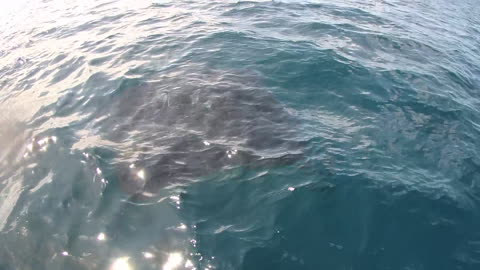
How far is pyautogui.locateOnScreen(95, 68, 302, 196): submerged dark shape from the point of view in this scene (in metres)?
6.61

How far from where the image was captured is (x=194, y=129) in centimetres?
751

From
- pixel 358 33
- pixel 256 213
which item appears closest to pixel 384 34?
pixel 358 33

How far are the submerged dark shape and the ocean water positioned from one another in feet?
0.13

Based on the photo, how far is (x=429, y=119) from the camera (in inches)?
324

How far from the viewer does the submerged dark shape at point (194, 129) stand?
6.61 meters

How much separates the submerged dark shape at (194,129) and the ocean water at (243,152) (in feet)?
0.13

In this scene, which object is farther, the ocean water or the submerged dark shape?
the submerged dark shape

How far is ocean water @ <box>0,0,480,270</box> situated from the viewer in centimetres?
533

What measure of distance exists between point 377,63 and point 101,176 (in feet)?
Answer: 27.4

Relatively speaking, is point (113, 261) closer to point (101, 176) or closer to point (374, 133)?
point (101, 176)

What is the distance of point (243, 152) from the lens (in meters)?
6.86

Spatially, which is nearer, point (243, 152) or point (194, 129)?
point (243, 152)

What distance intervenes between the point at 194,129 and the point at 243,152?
4.32 ft

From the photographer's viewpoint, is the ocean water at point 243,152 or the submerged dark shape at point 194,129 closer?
the ocean water at point 243,152
